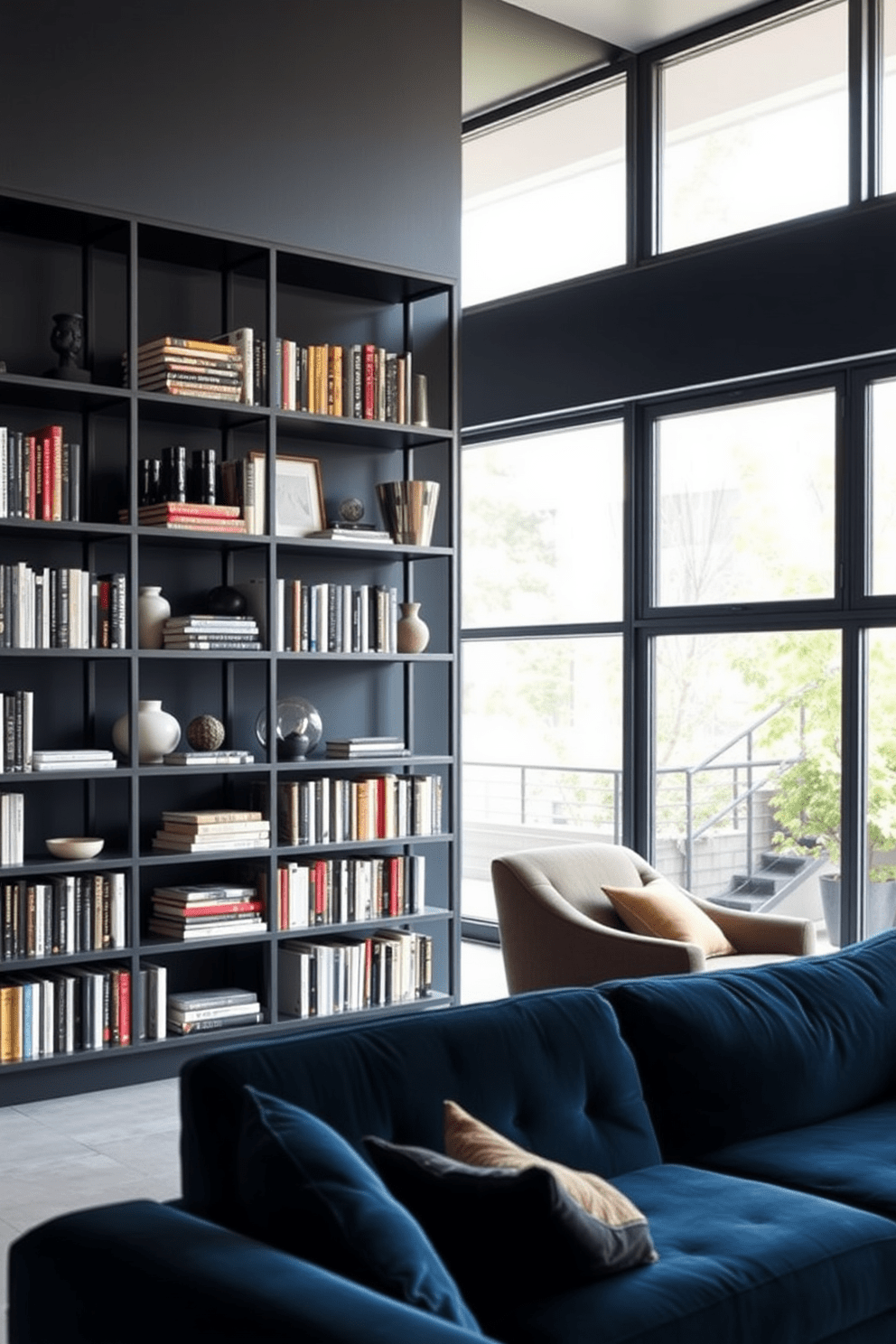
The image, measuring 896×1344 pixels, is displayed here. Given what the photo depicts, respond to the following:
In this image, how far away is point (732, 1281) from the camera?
2365 millimetres

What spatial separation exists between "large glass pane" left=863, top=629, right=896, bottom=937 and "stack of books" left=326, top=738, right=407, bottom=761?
6.01 feet

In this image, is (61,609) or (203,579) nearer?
(61,609)

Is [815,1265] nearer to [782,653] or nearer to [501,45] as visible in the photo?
[782,653]

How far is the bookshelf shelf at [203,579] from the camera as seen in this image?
5.11 meters

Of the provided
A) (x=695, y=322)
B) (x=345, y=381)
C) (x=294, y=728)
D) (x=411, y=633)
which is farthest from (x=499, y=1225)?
(x=695, y=322)

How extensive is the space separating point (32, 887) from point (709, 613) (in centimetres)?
310

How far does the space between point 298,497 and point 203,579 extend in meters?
0.48

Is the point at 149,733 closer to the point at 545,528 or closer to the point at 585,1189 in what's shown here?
the point at 545,528

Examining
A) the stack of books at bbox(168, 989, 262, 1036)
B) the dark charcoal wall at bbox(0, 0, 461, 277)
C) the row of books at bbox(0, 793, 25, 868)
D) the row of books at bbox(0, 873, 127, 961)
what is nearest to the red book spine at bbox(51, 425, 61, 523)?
the dark charcoal wall at bbox(0, 0, 461, 277)

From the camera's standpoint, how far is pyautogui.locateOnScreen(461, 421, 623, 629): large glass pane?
7.18 metres

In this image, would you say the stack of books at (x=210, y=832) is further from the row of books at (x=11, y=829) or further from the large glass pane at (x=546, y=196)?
the large glass pane at (x=546, y=196)

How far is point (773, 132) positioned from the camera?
6.37 m

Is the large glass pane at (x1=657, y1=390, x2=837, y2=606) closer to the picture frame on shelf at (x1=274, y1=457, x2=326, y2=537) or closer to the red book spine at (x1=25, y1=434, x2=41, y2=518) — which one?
the picture frame on shelf at (x1=274, y1=457, x2=326, y2=537)

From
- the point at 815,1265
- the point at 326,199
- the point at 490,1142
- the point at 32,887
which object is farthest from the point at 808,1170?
the point at 326,199
